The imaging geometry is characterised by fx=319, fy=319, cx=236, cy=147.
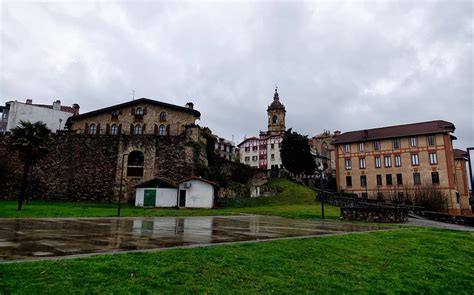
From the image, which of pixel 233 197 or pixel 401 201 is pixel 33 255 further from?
pixel 401 201

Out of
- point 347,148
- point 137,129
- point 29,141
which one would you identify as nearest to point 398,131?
point 347,148

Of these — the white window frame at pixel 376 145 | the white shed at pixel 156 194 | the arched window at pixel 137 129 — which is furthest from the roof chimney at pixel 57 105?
the white window frame at pixel 376 145

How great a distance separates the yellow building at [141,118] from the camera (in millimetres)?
50219

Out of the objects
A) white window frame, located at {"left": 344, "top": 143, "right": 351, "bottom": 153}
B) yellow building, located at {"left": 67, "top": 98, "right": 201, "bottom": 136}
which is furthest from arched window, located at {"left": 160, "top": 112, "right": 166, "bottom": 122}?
white window frame, located at {"left": 344, "top": 143, "right": 351, "bottom": 153}

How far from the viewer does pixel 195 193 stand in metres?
36.5

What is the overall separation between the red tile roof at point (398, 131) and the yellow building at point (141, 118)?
26.2 m

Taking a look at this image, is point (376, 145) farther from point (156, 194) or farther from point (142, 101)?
point (142, 101)

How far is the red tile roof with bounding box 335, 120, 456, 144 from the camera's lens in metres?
45.1

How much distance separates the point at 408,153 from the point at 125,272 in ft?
164

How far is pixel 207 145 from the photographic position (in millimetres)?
49719

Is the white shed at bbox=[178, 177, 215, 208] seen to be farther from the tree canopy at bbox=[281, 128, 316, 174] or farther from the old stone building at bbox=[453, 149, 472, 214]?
the old stone building at bbox=[453, 149, 472, 214]

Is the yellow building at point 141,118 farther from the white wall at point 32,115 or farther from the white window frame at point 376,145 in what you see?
the white window frame at point 376,145

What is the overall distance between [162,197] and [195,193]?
3.70 metres

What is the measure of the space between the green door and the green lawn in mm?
28607
